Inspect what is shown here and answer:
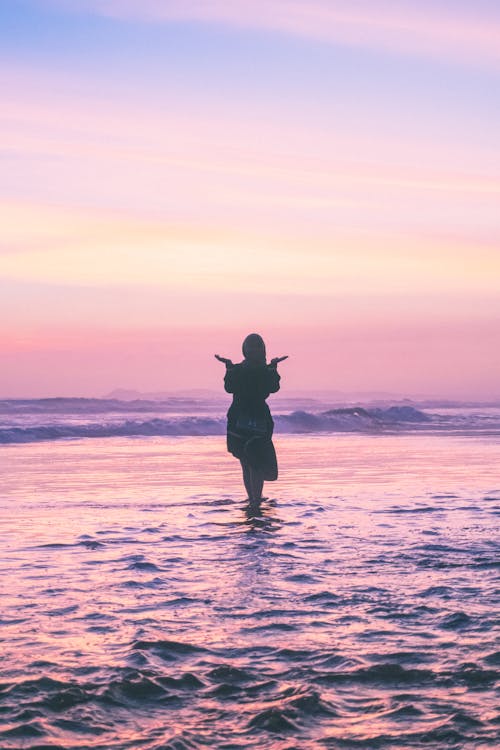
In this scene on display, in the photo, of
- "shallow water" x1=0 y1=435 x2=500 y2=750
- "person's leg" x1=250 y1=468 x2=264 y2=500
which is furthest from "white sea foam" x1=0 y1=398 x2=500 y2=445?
"shallow water" x1=0 y1=435 x2=500 y2=750

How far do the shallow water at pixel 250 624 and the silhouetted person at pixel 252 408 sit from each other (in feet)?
1.87

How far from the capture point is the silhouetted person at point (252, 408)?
11.5 meters

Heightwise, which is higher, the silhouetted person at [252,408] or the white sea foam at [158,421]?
the silhouetted person at [252,408]

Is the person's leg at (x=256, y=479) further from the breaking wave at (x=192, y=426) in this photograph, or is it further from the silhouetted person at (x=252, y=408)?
the breaking wave at (x=192, y=426)

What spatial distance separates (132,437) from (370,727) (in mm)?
26690

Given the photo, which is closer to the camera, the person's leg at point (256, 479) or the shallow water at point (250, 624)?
the shallow water at point (250, 624)

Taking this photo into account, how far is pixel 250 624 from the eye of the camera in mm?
5164

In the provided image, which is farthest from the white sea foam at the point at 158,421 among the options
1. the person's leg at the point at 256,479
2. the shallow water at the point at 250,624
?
the shallow water at the point at 250,624

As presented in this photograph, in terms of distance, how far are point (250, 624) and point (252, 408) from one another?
646 cm

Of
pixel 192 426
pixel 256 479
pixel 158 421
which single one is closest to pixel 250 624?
pixel 256 479

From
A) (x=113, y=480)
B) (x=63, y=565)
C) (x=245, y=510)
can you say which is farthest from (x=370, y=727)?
(x=113, y=480)

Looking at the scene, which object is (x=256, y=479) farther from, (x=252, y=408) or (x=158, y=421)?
(x=158, y=421)

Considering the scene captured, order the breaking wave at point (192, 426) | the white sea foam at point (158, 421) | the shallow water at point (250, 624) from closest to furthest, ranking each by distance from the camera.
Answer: the shallow water at point (250, 624), the breaking wave at point (192, 426), the white sea foam at point (158, 421)

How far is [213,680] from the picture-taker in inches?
163
